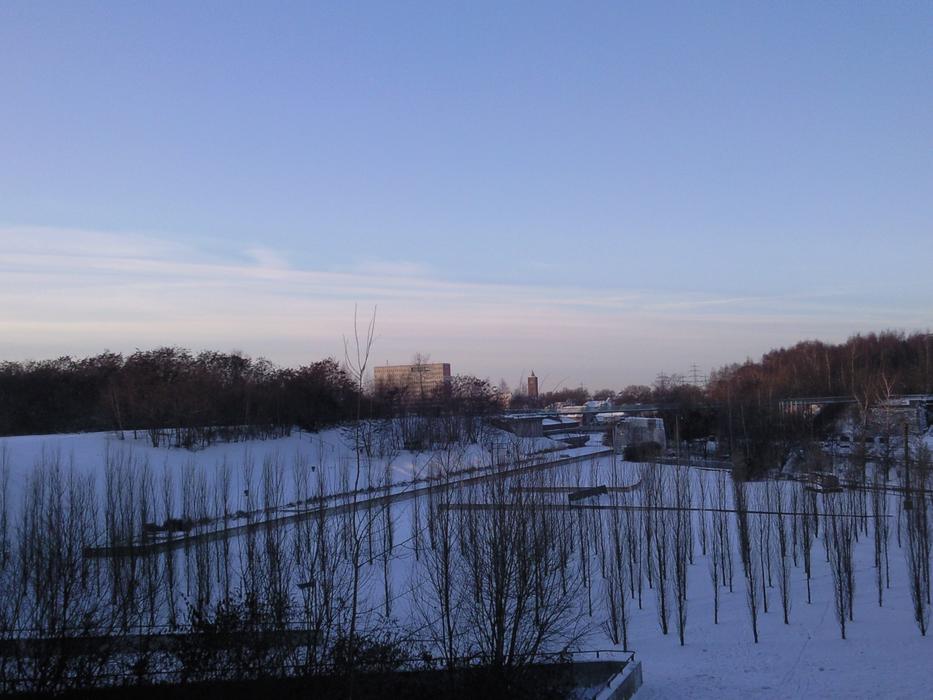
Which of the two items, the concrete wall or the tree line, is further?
the tree line

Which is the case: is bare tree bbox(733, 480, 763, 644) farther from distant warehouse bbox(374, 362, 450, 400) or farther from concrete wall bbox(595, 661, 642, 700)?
distant warehouse bbox(374, 362, 450, 400)

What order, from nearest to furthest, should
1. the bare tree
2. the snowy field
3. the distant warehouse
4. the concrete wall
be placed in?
the concrete wall → the snowy field → the bare tree → the distant warehouse

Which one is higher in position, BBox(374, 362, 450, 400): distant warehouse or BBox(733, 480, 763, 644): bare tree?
BBox(374, 362, 450, 400): distant warehouse

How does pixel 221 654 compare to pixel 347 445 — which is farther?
pixel 347 445

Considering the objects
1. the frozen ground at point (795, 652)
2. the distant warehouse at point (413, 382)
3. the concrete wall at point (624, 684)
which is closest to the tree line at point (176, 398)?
the distant warehouse at point (413, 382)

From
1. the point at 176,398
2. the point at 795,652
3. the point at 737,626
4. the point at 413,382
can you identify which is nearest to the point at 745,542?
the point at 737,626

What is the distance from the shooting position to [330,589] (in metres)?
A: 11.3

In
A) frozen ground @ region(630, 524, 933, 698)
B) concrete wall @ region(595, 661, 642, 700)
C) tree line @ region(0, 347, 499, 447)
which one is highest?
tree line @ region(0, 347, 499, 447)

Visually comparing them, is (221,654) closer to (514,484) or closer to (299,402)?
(514,484)

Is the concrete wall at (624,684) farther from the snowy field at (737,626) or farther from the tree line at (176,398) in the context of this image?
the tree line at (176,398)

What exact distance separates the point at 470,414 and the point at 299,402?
34.1 feet

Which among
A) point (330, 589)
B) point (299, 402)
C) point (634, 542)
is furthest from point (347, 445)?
point (330, 589)

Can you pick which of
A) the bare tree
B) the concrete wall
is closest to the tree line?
the bare tree

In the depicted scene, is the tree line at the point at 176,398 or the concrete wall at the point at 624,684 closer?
the concrete wall at the point at 624,684
